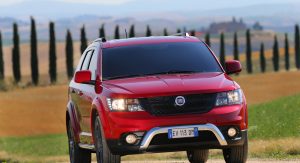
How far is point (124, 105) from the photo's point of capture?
1082 cm

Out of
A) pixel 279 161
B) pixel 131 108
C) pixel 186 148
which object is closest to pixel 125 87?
pixel 131 108

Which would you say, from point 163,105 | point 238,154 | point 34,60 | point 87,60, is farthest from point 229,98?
point 34,60

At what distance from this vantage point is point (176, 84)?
10922mm

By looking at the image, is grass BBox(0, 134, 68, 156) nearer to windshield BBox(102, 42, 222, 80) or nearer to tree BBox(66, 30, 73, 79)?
windshield BBox(102, 42, 222, 80)

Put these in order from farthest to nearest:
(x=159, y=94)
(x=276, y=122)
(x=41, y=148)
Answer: (x=41, y=148) < (x=276, y=122) < (x=159, y=94)

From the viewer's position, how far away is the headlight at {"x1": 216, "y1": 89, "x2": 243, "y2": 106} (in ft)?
35.5

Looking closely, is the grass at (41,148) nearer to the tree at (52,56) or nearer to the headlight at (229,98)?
the headlight at (229,98)

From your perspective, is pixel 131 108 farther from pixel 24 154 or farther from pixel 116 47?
pixel 24 154

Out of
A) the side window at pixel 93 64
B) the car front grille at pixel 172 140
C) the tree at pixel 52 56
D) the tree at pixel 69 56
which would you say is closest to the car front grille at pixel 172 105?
the car front grille at pixel 172 140

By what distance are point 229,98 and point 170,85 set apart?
2.49 ft

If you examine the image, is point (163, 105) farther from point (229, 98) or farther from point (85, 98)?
point (85, 98)

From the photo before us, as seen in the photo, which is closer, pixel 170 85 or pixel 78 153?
pixel 170 85

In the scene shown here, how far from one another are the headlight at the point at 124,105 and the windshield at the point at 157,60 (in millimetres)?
977

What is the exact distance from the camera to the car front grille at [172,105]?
10672 mm
